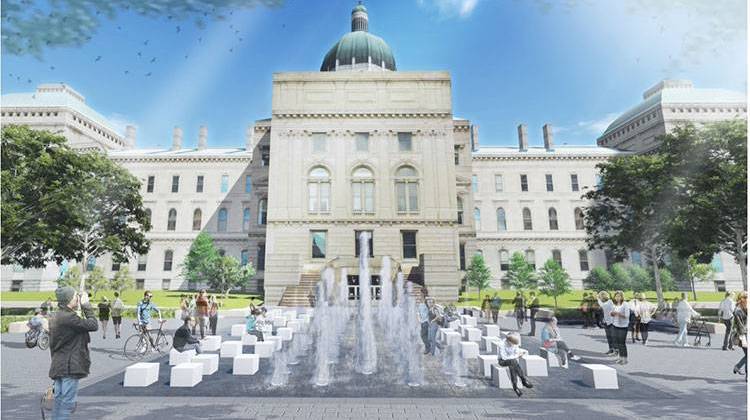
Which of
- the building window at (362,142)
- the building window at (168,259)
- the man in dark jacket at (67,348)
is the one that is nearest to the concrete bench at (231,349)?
the man in dark jacket at (67,348)

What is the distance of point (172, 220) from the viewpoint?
53344 mm

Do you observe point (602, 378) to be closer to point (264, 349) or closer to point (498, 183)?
point (264, 349)

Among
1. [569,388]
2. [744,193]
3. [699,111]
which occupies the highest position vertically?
[699,111]

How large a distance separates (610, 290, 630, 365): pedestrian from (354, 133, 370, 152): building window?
29375 mm

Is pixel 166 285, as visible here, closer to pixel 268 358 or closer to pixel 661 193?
pixel 268 358

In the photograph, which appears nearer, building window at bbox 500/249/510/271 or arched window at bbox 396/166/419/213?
arched window at bbox 396/166/419/213

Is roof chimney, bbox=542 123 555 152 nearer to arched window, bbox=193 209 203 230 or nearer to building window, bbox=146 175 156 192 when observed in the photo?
arched window, bbox=193 209 203 230

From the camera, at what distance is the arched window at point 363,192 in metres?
37.5

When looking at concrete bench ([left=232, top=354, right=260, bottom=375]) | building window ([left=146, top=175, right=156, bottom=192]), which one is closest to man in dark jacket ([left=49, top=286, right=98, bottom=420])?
concrete bench ([left=232, top=354, right=260, bottom=375])

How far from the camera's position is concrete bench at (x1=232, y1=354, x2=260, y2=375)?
10219 millimetres

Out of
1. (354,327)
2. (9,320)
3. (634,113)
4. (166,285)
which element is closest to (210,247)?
(166,285)

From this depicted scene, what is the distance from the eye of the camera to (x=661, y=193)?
23656mm

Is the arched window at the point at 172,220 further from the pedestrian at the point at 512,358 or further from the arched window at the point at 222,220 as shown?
the pedestrian at the point at 512,358

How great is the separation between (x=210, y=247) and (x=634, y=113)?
212 feet
